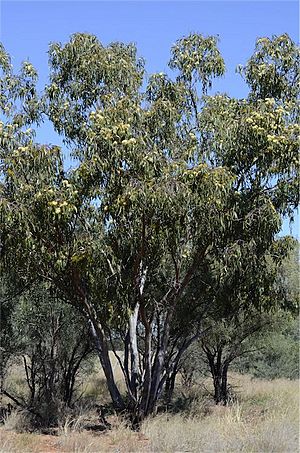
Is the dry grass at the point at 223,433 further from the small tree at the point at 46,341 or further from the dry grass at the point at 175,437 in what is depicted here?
the small tree at the point at 46,341

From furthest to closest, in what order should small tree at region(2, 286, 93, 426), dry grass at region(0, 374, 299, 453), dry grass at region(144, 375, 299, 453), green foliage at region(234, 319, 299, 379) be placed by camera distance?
green foliage at region(234, 319, 299, 379) → small tree at region(2, 286, 93, 426) → dry grass at region(0, 374, 299, 453) → dry grass at region(144, 375, 299, 453)

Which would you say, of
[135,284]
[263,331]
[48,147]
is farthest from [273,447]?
[263,331]

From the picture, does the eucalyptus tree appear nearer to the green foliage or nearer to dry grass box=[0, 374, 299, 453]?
dry grass box=[0, 374, 299, 453]

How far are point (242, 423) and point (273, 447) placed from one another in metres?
2.04

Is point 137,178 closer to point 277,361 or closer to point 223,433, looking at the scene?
point 223,433

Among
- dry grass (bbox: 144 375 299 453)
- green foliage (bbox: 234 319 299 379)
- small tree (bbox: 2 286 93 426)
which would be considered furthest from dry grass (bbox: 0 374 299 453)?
green foliage (bbox: 234 319 299 379)

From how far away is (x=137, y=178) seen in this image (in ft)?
31.3

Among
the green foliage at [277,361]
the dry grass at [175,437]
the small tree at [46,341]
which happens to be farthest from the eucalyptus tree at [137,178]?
the green foliage at [277,361]

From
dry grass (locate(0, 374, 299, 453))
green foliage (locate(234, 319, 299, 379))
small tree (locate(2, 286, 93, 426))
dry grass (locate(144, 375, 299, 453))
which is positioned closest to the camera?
dry grass (locate(144, 375, 299, 453))

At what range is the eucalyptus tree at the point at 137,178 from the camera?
949 centimetres

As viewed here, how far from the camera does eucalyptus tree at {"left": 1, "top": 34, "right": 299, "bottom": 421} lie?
31.1 ft

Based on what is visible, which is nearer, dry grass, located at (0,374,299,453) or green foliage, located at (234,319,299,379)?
dry grass, located at (0,374,299,453)

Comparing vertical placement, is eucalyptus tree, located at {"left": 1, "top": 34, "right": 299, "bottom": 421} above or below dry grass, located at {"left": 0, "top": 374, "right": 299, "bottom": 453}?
above

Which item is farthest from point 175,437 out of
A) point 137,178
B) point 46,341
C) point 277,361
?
point 277,361
